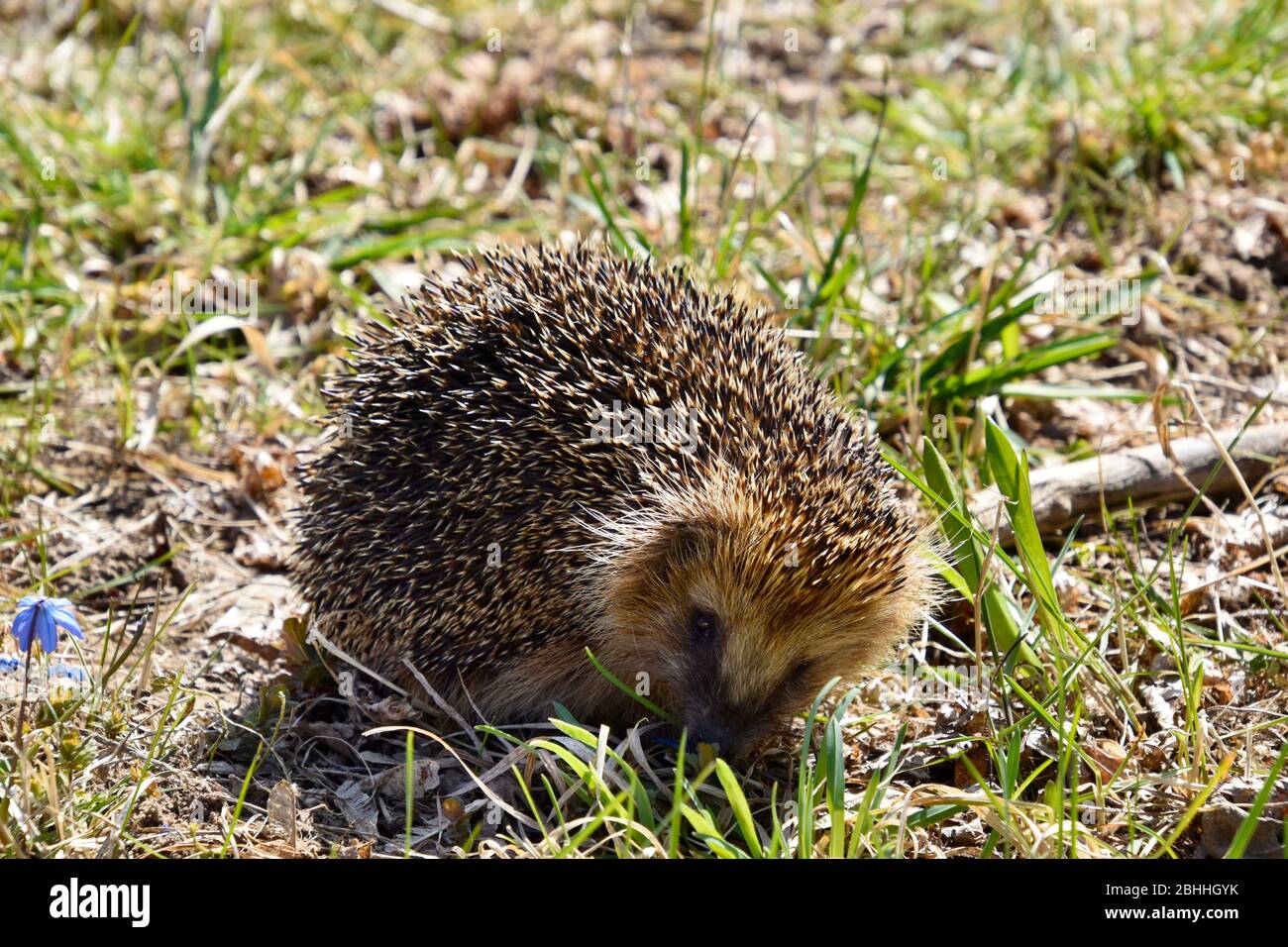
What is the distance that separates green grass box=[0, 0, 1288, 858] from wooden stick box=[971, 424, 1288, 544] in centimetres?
22

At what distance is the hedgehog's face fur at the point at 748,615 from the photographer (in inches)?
203

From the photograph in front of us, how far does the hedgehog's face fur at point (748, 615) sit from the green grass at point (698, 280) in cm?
21

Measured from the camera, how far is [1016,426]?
24.7 feet

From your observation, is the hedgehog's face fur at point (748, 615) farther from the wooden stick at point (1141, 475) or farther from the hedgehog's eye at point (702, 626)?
the wooden stick at point (1141, 475)

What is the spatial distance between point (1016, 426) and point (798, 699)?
9.39ft

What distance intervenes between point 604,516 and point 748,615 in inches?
28.1

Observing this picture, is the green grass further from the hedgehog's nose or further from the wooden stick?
the wooden stick

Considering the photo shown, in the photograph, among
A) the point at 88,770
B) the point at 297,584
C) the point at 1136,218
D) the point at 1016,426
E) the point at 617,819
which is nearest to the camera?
the point at 617,819

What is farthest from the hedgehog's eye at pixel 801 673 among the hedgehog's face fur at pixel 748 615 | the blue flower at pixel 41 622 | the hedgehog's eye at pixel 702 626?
the blue flower at pixel 41 622

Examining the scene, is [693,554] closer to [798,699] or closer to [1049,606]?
[798,699]

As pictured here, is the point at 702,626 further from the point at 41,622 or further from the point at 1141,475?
the point at 1141,475

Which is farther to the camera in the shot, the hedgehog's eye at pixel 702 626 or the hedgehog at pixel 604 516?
the hedgehog's eye at pixel 702 626

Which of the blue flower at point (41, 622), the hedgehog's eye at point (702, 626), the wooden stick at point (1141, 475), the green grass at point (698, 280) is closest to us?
the blue flower at point (41, 622)

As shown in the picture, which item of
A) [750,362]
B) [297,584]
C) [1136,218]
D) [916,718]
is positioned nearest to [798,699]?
[916,718]
